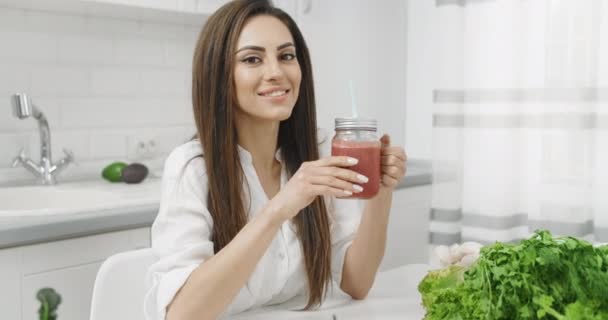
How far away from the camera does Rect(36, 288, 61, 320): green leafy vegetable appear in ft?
5.76

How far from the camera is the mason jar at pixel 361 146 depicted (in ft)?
3.55

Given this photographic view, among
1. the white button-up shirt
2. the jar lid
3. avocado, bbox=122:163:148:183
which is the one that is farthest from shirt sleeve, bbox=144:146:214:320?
avocado, bbox=122:163:148:183

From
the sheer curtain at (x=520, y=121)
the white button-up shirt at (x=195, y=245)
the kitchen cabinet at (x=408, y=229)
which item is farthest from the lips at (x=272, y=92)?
the kitchen cabinet at (x=408, y=229)

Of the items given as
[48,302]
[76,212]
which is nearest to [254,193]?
[76,212]

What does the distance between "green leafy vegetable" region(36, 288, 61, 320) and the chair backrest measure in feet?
1.84

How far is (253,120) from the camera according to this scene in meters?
1.47

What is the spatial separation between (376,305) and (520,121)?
873 mm

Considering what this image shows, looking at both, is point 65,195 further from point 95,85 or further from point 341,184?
point 341,184

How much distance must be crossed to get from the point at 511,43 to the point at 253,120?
2.69 ft

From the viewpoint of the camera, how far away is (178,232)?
127 centimetres

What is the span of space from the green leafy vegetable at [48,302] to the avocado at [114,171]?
68 centimetres

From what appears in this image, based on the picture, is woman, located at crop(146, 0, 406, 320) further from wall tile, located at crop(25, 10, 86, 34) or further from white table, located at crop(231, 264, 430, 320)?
wall tile, located at crop(25, 10, 86, 34)

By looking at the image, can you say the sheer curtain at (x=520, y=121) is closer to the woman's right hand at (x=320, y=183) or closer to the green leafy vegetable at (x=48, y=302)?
the woman's right hand at (x=320, y=183)

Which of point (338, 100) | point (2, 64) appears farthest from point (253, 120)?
point (338, 100)
